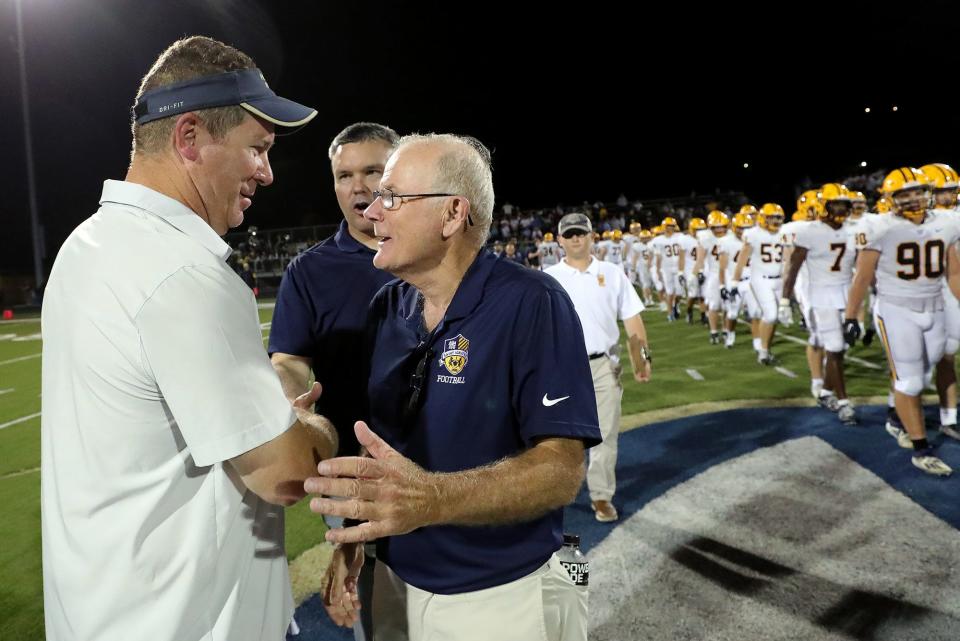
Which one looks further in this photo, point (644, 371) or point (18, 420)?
point (18, 420)

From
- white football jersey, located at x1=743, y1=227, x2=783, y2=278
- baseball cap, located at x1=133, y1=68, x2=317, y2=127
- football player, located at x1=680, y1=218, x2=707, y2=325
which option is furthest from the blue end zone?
football player, located at x1=680, y1=218, x2=707, y2=325

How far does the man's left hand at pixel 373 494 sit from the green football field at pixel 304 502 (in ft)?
12.6

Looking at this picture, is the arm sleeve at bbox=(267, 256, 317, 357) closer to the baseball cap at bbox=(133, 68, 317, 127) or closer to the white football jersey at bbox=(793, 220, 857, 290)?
the baseball cap at bbox=(133, 68, 317, 127)

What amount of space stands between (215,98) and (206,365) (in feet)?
2.38

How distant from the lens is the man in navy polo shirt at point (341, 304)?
2777 mm

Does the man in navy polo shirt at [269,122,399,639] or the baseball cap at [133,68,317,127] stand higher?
the baseball cap at [133,68,317,127]

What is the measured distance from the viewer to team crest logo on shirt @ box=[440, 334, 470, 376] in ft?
5.90

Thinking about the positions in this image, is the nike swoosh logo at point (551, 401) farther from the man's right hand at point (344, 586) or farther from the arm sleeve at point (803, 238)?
the arm sleeve at point (803, 238)

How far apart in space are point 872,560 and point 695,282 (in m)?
12.8

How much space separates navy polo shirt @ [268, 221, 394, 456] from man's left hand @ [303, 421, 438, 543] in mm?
1363

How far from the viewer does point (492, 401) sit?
1777 millimetres

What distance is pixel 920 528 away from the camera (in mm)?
4590

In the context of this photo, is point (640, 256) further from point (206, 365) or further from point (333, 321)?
point (206, 365)

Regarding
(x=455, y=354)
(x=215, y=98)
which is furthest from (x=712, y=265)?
(x=215, y=98)
